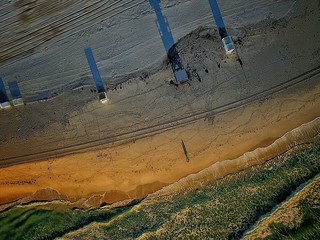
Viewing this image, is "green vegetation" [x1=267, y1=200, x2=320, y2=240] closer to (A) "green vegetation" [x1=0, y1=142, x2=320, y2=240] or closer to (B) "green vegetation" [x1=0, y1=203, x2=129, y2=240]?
(A) "green vegetation" [x1=0, y1=142, x2=320, y2=240]

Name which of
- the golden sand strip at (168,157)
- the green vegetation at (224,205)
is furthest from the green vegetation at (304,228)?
the golden sand strip at (168,157)

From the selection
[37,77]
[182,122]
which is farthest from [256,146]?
[37,77]

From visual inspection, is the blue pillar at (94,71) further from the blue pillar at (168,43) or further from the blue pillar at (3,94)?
the blue pillar at (3,94)

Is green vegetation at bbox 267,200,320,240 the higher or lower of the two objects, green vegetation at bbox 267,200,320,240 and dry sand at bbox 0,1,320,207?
the lower

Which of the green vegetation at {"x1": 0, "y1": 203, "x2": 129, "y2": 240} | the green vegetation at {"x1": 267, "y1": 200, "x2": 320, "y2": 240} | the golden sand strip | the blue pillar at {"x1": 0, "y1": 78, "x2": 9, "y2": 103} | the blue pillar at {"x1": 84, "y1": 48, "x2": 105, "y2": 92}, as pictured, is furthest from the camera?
the blue pillar at {"x1": 0, "y1": 78, "x2": 9, "y2": 103}

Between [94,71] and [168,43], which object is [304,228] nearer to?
[168,43]

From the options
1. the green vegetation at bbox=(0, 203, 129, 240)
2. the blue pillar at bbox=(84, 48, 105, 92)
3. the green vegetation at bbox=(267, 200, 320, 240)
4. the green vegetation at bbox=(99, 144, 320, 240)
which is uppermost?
the blue pillar at bbox=(84, 48, 105, 92)

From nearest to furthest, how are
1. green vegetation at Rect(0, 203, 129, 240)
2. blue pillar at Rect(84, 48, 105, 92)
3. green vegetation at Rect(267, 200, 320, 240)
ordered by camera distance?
1. green vegetation at Rect(267, 200, 320, 240)
2. green vegetation at Rect(0, 203, 129, 240)
3. blue pillar at Rect(84, 48, 105, 92)

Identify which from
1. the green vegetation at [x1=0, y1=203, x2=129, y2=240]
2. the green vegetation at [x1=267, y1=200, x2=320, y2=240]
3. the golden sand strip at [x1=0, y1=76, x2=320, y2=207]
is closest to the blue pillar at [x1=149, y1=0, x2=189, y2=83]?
the golden sand strip at [x1=0, y1=76, x2=320, y2=207]
